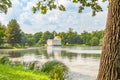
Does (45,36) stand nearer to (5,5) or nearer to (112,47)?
(5,5)

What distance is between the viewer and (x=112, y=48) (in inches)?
158

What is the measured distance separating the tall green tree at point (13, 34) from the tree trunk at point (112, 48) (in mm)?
93955

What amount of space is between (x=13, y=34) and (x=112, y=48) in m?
94.3

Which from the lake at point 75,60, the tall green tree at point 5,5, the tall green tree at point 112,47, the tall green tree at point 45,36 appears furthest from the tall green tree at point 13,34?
the tall green tree at point 112,47

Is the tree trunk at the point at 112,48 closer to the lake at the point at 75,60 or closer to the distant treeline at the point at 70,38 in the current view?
the lake at the point at 75,60

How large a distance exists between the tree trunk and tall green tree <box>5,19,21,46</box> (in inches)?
3699

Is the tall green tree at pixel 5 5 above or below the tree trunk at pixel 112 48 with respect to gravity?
above

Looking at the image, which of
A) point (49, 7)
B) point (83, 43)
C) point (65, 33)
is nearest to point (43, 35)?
point (65, 33)

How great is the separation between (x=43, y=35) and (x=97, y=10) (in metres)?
130

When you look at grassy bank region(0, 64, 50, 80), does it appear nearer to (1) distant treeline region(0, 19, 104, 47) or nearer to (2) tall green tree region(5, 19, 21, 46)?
(2) tall green tree region(5, 19, 21, 46)

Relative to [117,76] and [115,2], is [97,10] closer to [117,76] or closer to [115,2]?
[115,2]

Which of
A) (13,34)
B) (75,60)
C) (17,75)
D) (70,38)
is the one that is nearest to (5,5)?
(17,75)

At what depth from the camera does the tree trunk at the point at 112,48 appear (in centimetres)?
397

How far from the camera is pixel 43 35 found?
136 meters
